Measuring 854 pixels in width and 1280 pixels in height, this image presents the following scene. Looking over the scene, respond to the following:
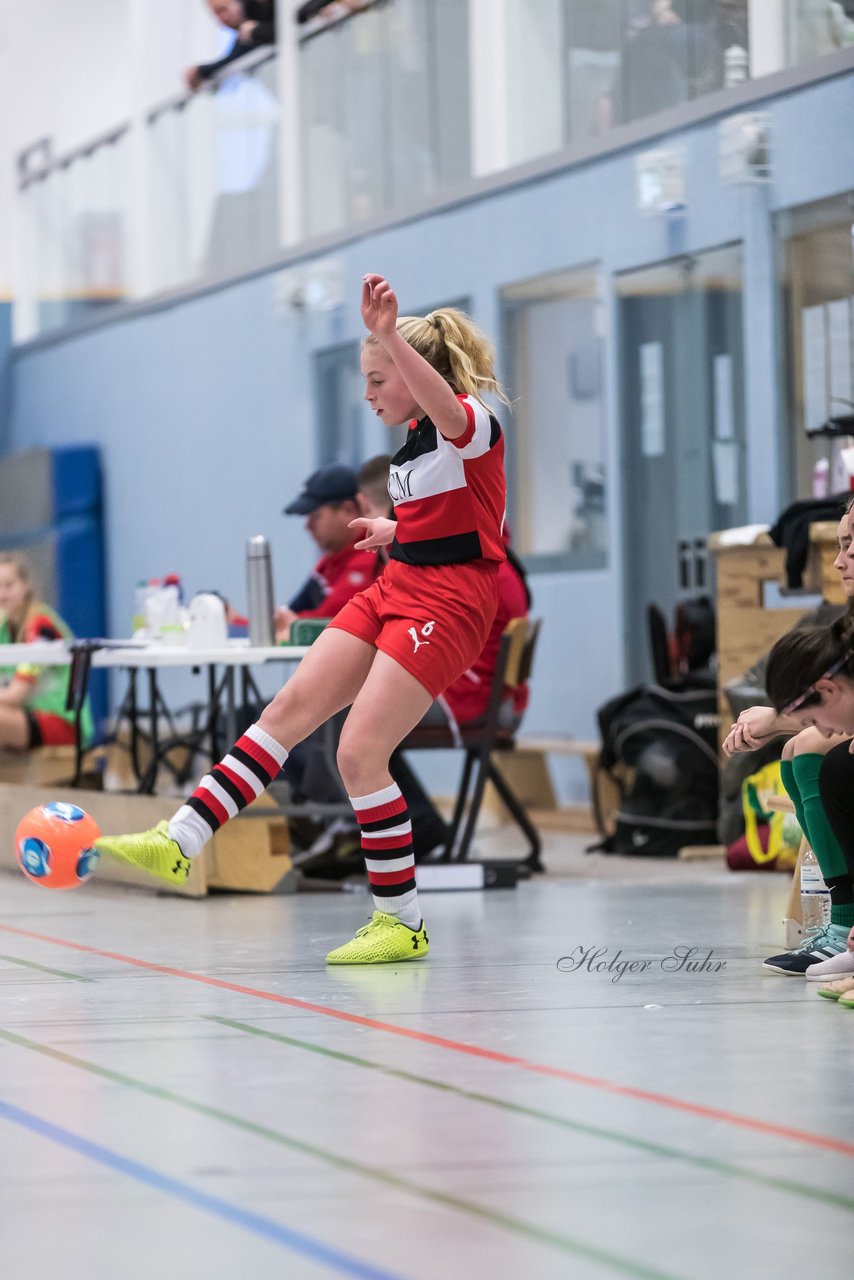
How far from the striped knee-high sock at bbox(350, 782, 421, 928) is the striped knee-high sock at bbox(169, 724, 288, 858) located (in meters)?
0.20

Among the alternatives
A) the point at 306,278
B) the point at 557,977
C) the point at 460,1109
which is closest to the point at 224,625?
the point at 557,977

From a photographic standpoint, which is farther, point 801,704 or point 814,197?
point 814,197

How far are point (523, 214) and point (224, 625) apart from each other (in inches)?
154

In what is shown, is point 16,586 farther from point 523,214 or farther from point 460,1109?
point 460,1109

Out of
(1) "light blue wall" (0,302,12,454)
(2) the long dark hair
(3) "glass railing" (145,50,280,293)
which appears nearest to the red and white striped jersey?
(2) the long dark hair

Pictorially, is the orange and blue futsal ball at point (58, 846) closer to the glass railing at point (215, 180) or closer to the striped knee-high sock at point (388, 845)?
the striped knee-high sock at point (388, 845)

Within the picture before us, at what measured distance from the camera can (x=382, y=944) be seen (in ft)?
13.7

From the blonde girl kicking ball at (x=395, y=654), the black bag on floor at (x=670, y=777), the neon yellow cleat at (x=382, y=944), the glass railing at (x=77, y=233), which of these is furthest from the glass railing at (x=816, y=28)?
the glass railing at (x=77, y=233)

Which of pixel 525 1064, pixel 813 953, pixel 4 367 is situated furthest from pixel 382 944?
pixel 4 367

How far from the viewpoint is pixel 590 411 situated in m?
9.30

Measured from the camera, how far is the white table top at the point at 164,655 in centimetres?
580

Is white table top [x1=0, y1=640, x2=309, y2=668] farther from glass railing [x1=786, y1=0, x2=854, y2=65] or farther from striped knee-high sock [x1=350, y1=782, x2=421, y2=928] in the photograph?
glass railing [x1=786, y1=0, x2=854, y2=65]

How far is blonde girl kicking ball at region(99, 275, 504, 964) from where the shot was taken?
Answer: 159 inches

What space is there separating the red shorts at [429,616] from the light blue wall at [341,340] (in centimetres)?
367
